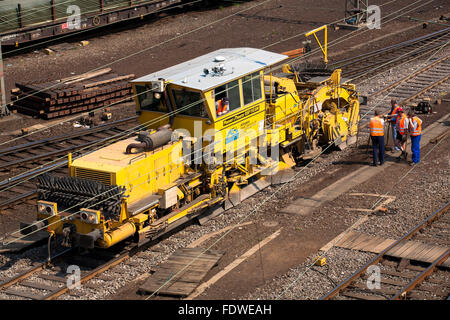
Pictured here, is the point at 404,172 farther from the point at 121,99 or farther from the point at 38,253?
the point at 121,99

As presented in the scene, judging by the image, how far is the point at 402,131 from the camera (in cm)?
1809

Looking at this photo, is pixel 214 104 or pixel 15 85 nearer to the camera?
pixel 214 104

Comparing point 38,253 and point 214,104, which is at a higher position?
point 214,104

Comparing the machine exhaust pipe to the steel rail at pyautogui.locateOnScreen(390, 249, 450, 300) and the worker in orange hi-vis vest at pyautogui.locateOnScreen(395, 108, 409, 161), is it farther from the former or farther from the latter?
the worker in orange hi-vis vest at pyautogui.locateOnScreen(395, 108, 409, 161)

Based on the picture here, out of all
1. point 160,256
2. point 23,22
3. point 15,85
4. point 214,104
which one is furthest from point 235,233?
point 23,22

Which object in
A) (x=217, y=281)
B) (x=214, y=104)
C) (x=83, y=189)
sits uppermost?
(x=214, y=104)

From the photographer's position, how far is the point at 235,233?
14.5 metres

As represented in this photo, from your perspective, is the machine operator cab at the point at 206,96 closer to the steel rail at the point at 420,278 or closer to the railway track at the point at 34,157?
the railway track at the point at 34,157

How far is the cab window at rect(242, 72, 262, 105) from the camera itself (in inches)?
598

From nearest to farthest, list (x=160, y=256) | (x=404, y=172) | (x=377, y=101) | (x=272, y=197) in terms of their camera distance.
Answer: (x=160, y=256)
(x=272, y=197)
(x=404, y=172)
(x=377, y=101)

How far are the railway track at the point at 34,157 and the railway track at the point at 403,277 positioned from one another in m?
6.94

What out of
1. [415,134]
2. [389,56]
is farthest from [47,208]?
[389,56]

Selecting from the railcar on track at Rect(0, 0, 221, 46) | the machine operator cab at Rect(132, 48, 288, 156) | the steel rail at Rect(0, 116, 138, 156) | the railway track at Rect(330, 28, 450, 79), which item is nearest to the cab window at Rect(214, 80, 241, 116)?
the machine operator cab at Rect(132, 48, 288, 156)

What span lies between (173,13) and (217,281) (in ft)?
85.6
